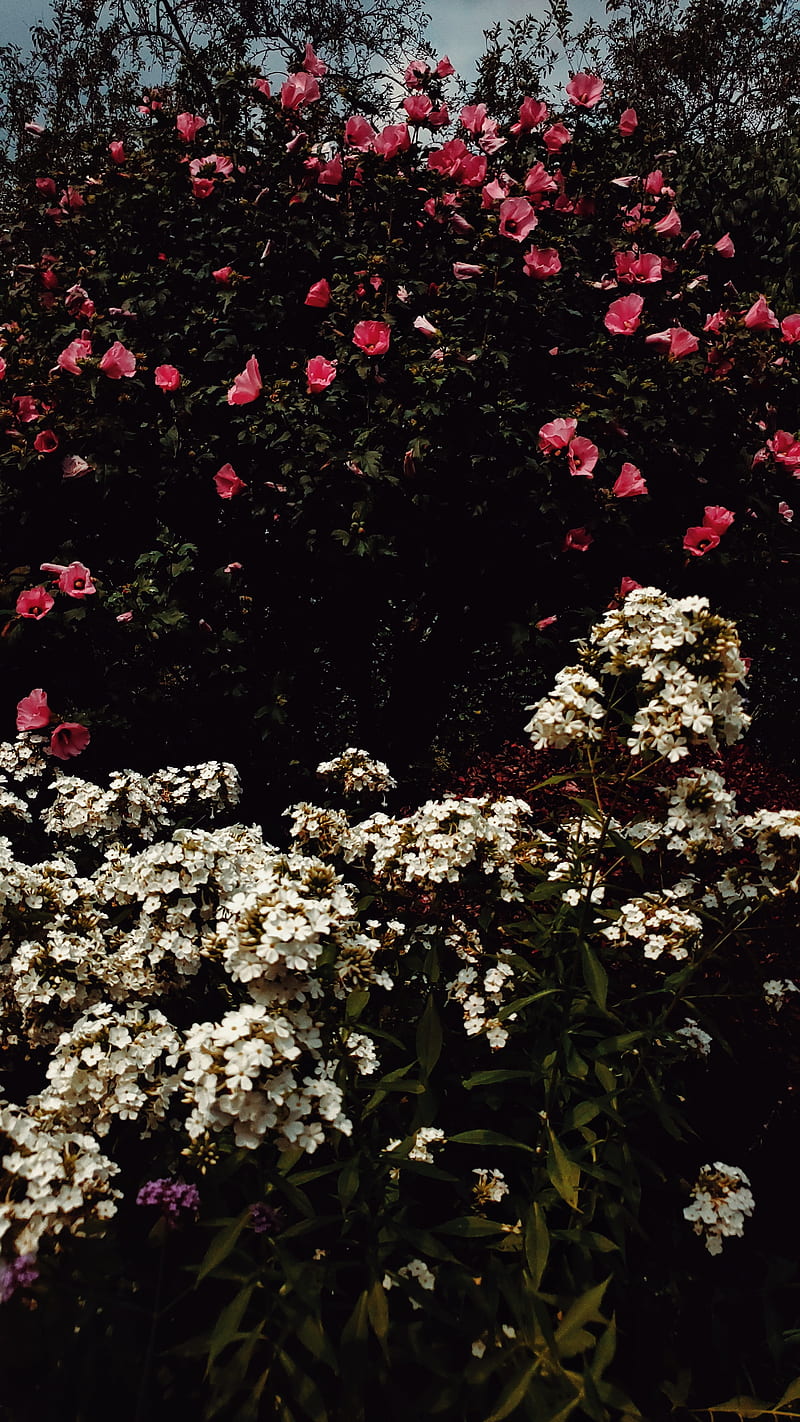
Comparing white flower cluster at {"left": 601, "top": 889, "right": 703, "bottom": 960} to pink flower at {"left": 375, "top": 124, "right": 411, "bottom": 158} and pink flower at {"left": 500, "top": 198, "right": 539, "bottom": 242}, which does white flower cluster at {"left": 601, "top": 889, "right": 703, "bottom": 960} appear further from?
pink flower at {"left": 375, "top": 124, "right": 411, "bottom": 158}

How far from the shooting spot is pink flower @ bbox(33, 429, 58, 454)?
3.89m

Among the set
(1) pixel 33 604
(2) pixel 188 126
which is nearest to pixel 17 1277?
(1) pixel 33 604

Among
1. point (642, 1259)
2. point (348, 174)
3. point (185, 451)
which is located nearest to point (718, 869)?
point (642, 1259)

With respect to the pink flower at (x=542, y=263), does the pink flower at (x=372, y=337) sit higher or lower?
lower

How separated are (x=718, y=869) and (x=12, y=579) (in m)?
2.92

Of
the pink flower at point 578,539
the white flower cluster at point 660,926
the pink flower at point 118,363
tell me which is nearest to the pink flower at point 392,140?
the pink flower at point 118,363

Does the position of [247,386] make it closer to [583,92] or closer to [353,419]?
[353,419]

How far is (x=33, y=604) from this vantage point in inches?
144

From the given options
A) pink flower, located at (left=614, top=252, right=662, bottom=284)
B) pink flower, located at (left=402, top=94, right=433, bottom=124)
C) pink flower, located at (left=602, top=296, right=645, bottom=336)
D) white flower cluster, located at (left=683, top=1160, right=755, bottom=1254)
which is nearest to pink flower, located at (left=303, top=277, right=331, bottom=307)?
pink flower, located at (left=402, top=94, right=433, bottom=124)

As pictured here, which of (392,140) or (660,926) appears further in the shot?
(392,140)

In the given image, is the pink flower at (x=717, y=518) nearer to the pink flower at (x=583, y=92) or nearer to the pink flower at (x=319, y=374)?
the pink flower at (x=319, y=374)

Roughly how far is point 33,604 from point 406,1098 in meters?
2.40

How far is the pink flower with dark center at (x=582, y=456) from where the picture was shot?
381 cm

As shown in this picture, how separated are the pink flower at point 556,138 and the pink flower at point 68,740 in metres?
3.52
